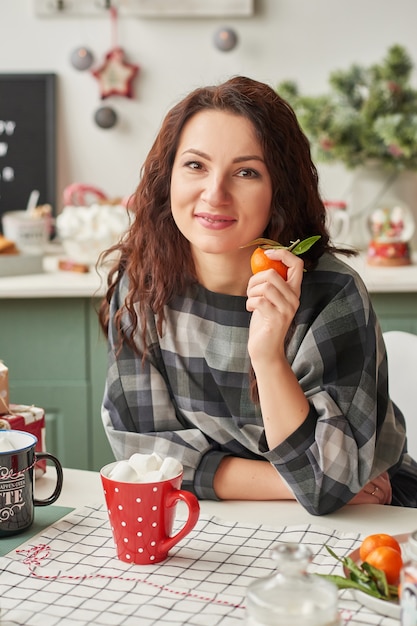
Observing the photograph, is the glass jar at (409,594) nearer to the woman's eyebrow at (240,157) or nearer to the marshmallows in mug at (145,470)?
the marshmallows in mug at (145,470)

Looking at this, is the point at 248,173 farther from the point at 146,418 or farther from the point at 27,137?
the point at 27,137

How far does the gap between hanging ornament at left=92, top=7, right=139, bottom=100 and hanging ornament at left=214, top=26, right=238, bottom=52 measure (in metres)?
0.27

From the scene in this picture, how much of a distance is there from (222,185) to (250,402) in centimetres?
35

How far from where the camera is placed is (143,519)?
1079 millimetres

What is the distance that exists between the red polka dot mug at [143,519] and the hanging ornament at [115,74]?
2060mm

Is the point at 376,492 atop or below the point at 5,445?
below

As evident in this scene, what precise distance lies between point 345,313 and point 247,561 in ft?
1.53

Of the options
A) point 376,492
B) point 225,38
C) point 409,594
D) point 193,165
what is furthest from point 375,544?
point 225,38

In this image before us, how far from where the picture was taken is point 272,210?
57.6 inches

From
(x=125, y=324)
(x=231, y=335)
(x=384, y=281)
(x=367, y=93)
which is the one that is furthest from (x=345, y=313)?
(x=367, y=93)

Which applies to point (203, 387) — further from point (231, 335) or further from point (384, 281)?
point (384, 281)

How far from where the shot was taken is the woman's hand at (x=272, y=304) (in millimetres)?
1264

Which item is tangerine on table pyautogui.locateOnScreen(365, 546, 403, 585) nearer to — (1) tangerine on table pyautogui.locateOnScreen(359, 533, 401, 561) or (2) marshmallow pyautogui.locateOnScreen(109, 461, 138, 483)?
(1) tangerine on table pyautogui.locateOnScreen(359, 533, 401, 561)

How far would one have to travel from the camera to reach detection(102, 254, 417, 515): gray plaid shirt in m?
1.31
